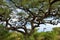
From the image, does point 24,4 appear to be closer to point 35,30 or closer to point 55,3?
point 55,3

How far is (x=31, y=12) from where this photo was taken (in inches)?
207

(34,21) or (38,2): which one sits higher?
(38,2)

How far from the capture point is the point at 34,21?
5559 mm

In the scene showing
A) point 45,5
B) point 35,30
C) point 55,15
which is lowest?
point 35,30

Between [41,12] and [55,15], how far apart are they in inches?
15.6

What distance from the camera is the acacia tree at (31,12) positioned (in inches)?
191

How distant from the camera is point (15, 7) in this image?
5.08 metres

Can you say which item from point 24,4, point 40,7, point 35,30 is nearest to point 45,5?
point 40,7

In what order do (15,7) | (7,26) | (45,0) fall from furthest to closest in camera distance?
(7,26)
(15,7)
(45,0)

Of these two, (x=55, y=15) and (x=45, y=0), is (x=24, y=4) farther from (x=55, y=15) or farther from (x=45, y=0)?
(x=55, y=15)

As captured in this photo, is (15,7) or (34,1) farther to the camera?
(15,7)

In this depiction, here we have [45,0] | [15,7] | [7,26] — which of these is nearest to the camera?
[45,0]

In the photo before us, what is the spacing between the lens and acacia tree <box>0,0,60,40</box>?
486 centimetres

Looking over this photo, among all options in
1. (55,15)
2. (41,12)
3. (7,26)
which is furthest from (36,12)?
(7,26)
